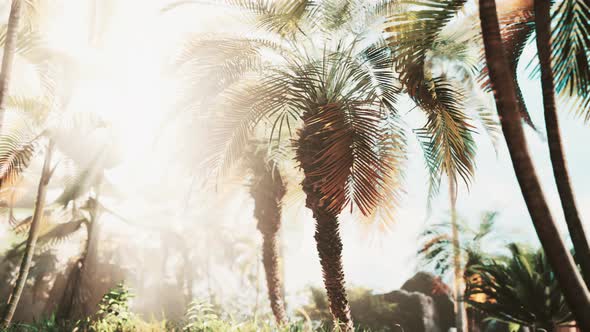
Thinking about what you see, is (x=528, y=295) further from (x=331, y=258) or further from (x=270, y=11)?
(x=270, y=11)

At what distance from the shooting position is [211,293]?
15.6m

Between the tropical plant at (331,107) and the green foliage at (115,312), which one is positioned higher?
the tropical plant at (331,107)

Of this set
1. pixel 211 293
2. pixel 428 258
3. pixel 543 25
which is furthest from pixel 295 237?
pixel 543 25

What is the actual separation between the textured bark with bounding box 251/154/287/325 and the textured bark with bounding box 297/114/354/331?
13.4 ft

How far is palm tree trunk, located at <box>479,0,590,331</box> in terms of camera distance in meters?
3.34

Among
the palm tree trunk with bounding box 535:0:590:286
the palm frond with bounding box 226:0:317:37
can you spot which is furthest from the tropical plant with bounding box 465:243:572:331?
the palm frond with bounding box 226:0:317:37

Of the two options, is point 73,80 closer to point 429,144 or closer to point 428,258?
point 429,144

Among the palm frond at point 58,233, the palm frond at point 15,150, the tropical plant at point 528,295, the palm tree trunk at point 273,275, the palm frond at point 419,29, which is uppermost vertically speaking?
the palm frond at point 15,150

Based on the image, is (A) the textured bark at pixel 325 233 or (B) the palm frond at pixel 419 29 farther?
(A) the textured bark at pixel 325 233

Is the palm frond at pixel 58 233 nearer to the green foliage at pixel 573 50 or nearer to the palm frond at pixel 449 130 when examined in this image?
the palm frond at pixel 449 130

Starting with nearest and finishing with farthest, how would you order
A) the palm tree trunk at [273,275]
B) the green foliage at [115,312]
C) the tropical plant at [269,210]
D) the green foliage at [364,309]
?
1. the green foliage at [115,312]
2. the palm tree trunk at [273,275]
3. the tropical plant at [269,210]
4. the green foliage at [364,309]

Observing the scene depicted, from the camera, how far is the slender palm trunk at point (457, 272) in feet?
42.4

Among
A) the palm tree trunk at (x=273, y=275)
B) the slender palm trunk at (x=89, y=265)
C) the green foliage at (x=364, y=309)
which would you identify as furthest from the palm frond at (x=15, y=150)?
the green foliage at (x=364, y=309)

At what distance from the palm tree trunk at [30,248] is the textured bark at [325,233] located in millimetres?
6205
